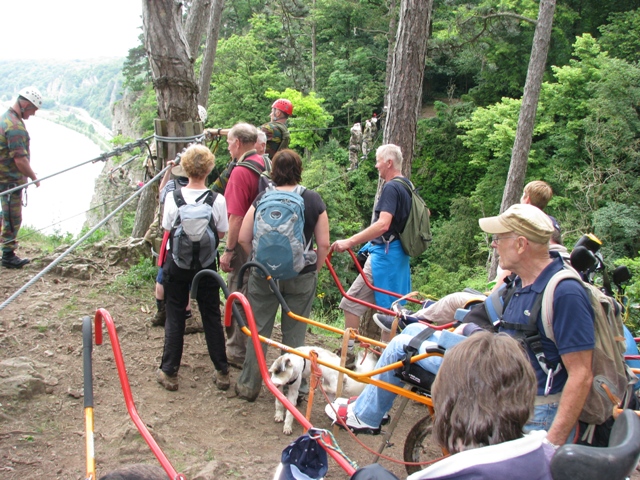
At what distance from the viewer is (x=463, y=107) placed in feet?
90.8

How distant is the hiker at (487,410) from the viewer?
138cm

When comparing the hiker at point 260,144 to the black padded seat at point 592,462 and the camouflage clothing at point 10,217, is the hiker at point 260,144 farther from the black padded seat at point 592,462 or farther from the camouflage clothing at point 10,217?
the black padded seat at point 592,462

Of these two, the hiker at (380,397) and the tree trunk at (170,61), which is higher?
the tree trunk at (170,61)

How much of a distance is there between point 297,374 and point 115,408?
1.40 m

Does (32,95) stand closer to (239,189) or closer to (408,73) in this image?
(239,189)

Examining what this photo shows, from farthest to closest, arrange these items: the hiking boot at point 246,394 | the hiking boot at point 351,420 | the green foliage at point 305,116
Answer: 1. the green foliage at point 305,116
2. the hiking boot at point 246,394
3. the hiking boot at point 351,420

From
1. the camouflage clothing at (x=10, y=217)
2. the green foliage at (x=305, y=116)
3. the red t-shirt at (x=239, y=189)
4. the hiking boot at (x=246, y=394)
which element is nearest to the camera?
the red t-shirt at (x=239, y=189)

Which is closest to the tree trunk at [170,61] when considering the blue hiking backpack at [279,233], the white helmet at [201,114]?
the white helmet at [201,114]

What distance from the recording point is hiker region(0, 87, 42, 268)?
5629mm

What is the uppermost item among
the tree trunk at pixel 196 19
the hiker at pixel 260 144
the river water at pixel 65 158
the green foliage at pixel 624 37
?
the green foliage at pixel 624 37

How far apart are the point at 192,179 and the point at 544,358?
2.80 metres

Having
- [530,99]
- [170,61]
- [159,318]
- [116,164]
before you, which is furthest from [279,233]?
[116,164]

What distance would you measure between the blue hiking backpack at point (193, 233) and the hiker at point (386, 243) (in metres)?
1.06

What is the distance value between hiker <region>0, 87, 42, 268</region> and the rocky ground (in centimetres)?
52
